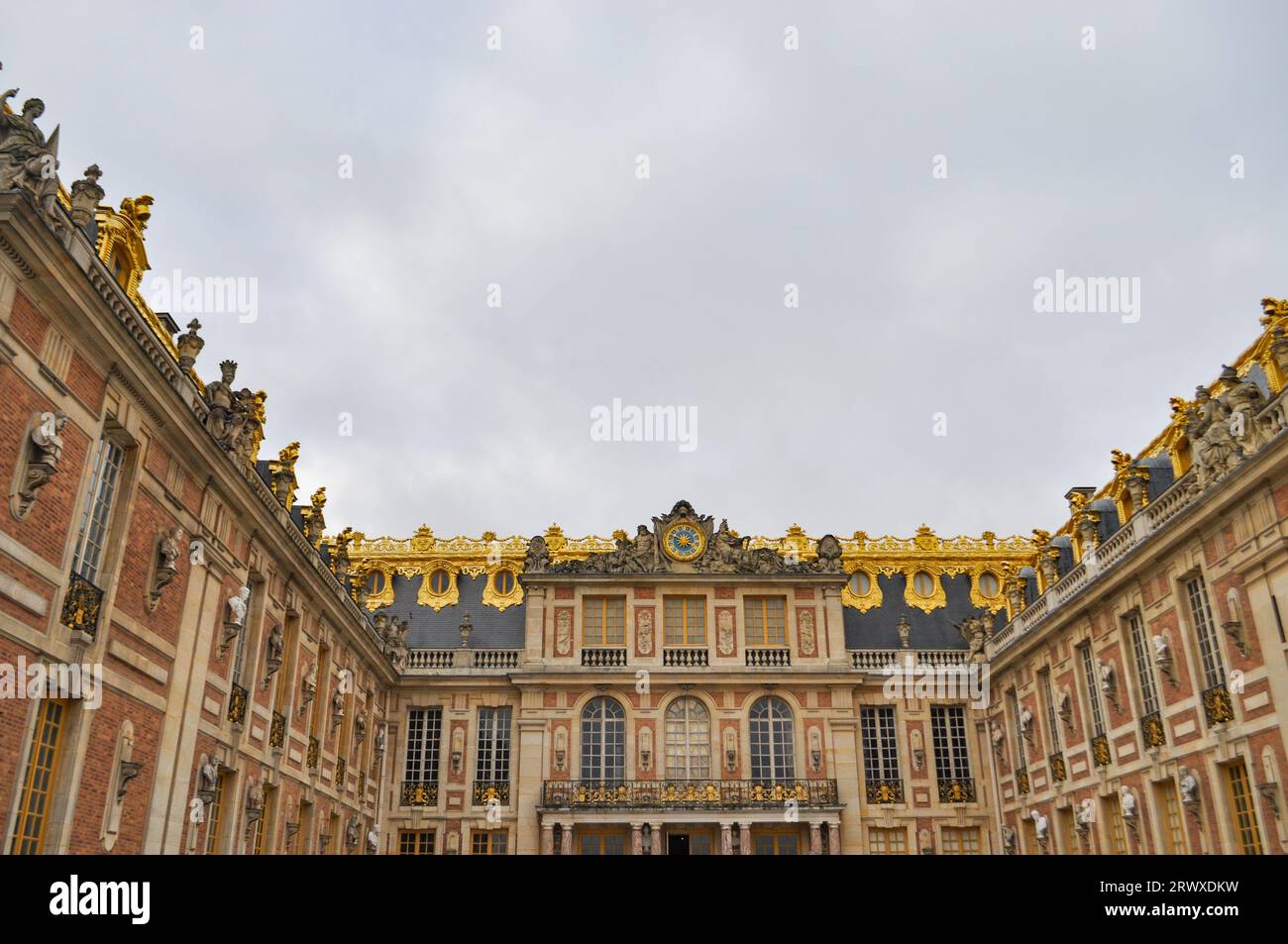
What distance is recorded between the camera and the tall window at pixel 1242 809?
1766cm

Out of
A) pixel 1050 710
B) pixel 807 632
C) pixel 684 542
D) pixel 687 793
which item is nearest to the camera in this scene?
pixel 1050 710

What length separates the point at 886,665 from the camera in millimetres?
32969

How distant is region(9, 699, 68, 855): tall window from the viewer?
40.0 ft

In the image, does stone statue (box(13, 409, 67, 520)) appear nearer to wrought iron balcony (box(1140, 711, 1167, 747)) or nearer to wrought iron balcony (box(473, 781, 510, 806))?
wrought iron balcony (box(1140, 711, 1167, 747))

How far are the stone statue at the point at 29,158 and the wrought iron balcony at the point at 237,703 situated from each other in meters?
9.80

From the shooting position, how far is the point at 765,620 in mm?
33219

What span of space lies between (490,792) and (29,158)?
78.9 ft

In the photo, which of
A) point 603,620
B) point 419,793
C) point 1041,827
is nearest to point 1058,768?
point 1041,827

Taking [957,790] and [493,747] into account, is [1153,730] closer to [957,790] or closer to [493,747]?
[957,790]

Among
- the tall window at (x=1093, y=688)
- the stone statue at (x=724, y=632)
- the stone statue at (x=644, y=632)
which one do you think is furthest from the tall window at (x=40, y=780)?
the stone statue at (x=724, y=632)

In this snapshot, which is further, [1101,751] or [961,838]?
[961,838]

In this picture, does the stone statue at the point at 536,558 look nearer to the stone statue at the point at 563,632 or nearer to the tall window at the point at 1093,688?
the stone statue at the point at 563,632
